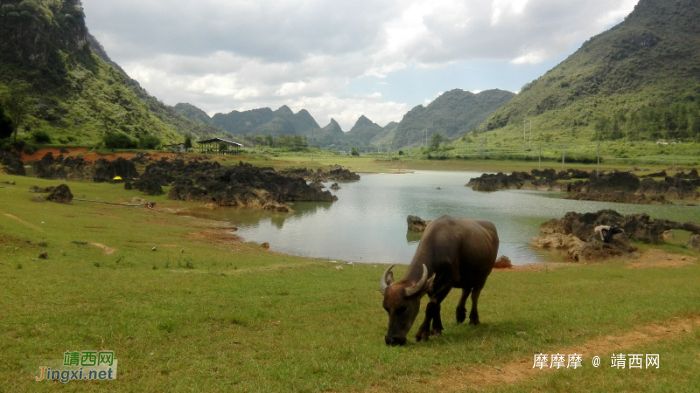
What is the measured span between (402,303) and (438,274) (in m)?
1.28

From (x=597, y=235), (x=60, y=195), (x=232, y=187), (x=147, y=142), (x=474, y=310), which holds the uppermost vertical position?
(x=147, y=142)

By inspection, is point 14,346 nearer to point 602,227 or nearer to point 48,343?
point 48,343

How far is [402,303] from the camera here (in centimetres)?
734

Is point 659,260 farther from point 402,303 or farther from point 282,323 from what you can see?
point 282,323

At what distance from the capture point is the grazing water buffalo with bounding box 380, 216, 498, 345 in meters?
7.48

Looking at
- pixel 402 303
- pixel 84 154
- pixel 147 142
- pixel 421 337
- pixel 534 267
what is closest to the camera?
pixel 402 303

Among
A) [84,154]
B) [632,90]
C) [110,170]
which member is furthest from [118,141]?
[632,90]

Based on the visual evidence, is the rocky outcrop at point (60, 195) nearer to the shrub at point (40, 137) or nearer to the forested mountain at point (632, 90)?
the shrub at point (40, 137)

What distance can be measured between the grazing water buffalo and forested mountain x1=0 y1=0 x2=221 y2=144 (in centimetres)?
8628

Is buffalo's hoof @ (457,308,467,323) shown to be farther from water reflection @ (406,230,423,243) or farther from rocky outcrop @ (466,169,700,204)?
rocky outcrop @ (466,169,700,204)

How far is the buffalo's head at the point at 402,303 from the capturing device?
24.2ft

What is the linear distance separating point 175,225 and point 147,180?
1972 cm

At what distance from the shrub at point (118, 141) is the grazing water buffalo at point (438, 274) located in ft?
269

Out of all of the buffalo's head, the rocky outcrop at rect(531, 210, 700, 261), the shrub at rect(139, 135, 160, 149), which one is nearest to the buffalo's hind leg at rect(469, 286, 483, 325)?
the buffalo's head
